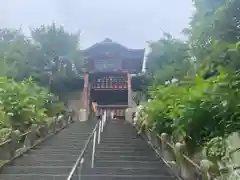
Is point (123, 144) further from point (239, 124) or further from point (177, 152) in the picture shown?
point (239, 124)

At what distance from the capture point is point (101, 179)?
Result: 5.57 meters

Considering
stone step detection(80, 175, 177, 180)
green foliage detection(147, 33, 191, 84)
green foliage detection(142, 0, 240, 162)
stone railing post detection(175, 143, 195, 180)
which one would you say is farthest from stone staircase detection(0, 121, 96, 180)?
green foliage detection(147, 33, 191, 84)

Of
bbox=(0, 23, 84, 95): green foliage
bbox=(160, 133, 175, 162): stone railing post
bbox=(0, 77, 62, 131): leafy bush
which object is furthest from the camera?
bbox=(0, 23, 84, 95): green foliage

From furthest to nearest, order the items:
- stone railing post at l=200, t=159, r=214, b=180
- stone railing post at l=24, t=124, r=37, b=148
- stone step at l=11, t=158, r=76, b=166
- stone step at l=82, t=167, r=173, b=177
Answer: stone railing post at l=24, t=124, r=37, b=148 → stone step at l=11, t=158, r=76, b=166 → stone step at l=82, t=167, r=173, b=177 → stone railing post at l=200, t=159, r=214, b=180

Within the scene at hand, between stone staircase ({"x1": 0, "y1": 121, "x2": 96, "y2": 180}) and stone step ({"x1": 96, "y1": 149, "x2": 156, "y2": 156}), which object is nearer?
stone staircase ({"x1": 0, "y1": 121, "x2": 96, "y2": 180})

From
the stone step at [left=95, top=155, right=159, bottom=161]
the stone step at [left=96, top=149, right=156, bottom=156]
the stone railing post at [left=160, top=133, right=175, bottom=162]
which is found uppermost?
the stone railing post at [left=160, top=133, right=175, bottom=162]

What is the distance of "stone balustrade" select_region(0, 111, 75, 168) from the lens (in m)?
7.19

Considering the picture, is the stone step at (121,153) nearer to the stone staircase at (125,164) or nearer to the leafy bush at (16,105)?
the stone staircase at (125,164)

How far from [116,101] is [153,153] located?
20.7m

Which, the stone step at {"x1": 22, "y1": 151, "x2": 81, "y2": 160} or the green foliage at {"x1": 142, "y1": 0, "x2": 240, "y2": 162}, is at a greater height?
the green foliage at {"x1": 142, "y1": 0, "x2": 240, "y2": 162}

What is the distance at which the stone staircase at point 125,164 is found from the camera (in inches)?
228

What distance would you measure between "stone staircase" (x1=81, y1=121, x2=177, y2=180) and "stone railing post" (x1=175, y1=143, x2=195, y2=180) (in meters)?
0.43

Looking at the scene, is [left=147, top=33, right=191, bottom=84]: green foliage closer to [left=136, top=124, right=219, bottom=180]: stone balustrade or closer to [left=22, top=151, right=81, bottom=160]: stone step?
[left=136, top=124, right=219, bottom=180]: stone balustrade

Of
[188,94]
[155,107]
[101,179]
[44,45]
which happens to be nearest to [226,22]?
[155,107]
